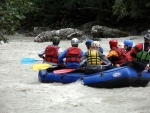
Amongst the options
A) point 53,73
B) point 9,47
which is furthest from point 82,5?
point 53,73

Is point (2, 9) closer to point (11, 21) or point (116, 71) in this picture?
point (11, 21)

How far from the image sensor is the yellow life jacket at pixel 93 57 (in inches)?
321

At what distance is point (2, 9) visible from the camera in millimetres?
5680

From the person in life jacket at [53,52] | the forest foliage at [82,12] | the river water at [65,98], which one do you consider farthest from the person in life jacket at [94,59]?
the forest foliage at [82,12]

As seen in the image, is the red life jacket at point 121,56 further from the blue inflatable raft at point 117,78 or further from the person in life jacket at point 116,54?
the blue inflatable raft at point 117,78

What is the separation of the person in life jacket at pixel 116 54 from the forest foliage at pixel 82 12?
37.5ft

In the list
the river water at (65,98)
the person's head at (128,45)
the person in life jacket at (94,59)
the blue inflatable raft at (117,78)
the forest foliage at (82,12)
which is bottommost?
the river water at (65,98)

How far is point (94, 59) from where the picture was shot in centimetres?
818

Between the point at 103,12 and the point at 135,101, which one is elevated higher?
the point at 103,12

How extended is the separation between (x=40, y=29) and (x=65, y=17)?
3.42 meters

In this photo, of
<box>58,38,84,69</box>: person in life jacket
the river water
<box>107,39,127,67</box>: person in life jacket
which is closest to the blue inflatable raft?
the river water

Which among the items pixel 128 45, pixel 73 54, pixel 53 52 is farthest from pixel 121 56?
pixel 53 52

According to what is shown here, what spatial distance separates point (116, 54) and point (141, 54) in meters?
0.85

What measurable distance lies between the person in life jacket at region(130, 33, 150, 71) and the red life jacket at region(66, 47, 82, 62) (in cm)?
133
